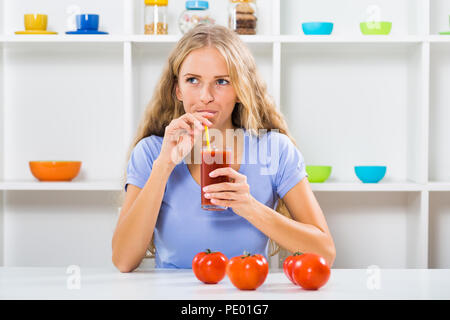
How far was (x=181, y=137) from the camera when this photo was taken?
186cm

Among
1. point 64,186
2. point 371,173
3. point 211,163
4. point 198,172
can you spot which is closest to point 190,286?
point 211,163

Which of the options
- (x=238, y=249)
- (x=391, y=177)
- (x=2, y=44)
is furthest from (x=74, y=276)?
(x=391, y=177)

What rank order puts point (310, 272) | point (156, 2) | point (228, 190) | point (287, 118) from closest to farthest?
point (310, 272)
point (228, 190)
point (156, 2)
point (287, 118)

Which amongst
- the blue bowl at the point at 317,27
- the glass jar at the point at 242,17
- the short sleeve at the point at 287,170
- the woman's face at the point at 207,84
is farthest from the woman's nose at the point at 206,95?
the blue bowl at the point at 317,27

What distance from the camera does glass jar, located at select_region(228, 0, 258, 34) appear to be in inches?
107

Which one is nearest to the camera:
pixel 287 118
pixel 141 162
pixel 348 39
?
pixel 141 162

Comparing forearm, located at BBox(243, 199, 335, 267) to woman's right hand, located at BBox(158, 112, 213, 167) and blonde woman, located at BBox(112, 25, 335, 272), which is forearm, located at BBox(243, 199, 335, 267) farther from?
woman's right hand, located at BBox(158, 112, 213, 167)

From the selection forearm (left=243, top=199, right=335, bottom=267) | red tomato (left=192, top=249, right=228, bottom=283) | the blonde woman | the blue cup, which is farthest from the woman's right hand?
the blue cup

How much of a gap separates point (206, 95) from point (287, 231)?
512mm

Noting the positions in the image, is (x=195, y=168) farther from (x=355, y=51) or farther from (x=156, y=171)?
(x=355, y=51)

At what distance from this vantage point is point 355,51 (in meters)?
3.01

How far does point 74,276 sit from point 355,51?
6.63 ft

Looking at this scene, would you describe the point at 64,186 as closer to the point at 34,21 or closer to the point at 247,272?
the point at 34,21

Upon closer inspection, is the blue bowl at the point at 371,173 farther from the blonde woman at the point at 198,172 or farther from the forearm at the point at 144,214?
the forearm at the point at 144,214
